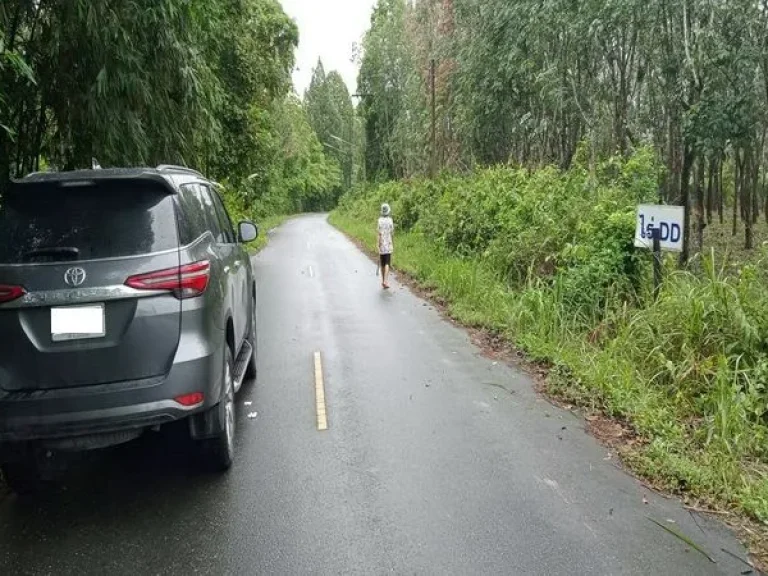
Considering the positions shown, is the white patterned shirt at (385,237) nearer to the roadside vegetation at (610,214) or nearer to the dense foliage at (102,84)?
the roadside vegetation at (610,214)

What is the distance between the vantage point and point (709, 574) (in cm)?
350

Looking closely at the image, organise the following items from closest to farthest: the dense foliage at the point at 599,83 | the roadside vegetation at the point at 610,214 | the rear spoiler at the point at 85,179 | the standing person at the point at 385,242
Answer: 1. the rear spoiler at the point at 85,179
2. the roadside vegetation at the point at 610,214
3. the standing person at the point at 385,242
4. the dense foliage at the point at 599,83

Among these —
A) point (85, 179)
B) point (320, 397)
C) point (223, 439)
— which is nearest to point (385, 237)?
point (320, 397)

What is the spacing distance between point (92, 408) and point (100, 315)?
0.53 meters

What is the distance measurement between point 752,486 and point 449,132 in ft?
95.2

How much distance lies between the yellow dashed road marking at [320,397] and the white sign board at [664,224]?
12.9ft

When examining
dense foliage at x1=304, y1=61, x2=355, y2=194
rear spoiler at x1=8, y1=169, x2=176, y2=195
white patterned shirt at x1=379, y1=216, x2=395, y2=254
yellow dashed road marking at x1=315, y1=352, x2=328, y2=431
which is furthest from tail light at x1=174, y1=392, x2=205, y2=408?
dense foliage at x1=304, y1=61, x2=355, y2=194

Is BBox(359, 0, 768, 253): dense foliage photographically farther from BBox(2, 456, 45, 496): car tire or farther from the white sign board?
BBox(2, 456, 45, 496): car tire

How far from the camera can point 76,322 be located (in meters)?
3.71

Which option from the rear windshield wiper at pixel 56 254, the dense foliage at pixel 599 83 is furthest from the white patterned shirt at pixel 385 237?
the rear windshield wiper at pixel 56 254

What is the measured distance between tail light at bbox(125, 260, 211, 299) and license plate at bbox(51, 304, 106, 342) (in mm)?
257

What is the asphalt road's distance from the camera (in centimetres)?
363

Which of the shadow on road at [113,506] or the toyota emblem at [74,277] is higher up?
the toyota emblem at [74,277]

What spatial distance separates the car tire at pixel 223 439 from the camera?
4461 millimetres
